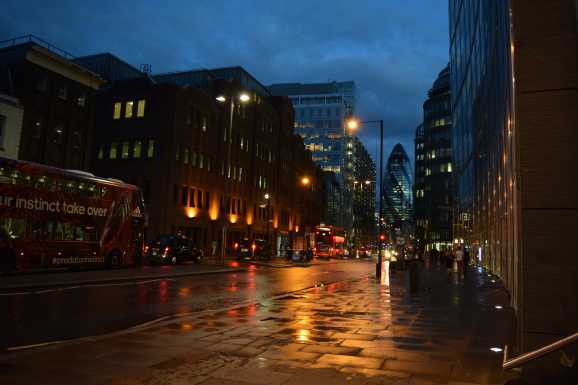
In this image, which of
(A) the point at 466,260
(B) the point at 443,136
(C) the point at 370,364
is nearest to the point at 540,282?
(C) the point at 370,364

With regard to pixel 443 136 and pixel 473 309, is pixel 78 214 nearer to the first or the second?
pixel 473 309

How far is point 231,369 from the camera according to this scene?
582cm

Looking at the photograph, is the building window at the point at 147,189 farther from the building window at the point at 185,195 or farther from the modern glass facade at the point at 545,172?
the modern glass facade at the point at 545,172

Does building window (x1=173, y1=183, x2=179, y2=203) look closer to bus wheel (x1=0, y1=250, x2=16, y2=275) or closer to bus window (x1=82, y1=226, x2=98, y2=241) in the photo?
bus window (x1=82, y1=226, x2=98, y2=241)

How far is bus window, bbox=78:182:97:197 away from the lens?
21.6 metres

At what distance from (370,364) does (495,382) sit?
5.10ft

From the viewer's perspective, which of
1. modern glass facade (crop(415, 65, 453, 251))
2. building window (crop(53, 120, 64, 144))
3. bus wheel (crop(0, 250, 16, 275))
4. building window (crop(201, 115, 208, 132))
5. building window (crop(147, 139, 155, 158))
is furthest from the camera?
modern glass facade (crop(415, 65, 453, 251))

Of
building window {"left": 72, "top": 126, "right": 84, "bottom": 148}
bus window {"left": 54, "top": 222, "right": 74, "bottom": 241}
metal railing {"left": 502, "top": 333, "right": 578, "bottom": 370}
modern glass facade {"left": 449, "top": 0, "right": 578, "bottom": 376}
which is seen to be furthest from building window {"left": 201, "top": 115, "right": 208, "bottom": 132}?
metal railing {"left": 502, "top": 333, "right": 578, "bottom": 370}

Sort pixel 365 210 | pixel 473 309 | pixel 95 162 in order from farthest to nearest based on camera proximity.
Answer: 1. pixel 365 210
2. pixel 95 162
3. pixel 473 309

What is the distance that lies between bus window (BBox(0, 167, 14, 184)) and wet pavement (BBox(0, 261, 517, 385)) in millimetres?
12545

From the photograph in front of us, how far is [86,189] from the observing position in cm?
2191

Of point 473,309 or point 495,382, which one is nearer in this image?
point 495,382

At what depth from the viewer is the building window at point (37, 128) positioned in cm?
3180

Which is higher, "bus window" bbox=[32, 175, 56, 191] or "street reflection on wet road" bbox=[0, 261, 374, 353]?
"bus window" bbox=[32, 175, 56, 191]
